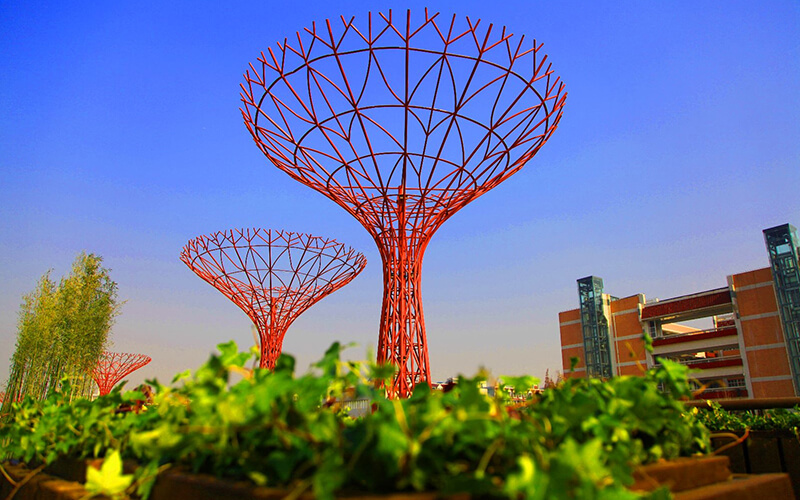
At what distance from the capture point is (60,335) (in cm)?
1399

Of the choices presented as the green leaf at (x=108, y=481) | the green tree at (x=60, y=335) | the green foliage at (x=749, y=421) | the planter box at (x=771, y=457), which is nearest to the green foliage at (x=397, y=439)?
the green leaf at (x=108, y=481)

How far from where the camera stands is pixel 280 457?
1.34 ft

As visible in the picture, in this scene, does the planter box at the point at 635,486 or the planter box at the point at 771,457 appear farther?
the planter box at the point at 771,457

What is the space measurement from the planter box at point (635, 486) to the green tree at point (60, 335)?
569 inches

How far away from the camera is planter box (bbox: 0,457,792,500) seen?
1.33 feet

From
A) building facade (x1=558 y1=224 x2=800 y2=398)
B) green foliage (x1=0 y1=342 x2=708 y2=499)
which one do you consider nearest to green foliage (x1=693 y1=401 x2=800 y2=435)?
green foliage (x1=0 y1=342 x2=708 y2=499)

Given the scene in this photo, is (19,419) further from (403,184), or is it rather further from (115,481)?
(403,184)

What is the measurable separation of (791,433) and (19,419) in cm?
221

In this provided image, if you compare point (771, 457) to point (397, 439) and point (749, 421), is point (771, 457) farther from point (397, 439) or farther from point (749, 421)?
point (397, 439)

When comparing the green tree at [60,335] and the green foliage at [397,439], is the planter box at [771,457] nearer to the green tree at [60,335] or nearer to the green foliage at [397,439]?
the green foliage at [397,439]

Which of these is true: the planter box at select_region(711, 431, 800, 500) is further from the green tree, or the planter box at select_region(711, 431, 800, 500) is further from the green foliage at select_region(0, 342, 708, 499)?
the green tree

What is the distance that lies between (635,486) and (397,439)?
0.27 metres

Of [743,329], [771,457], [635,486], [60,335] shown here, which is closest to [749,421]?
[771,457]

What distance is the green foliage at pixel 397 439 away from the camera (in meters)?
0.36
